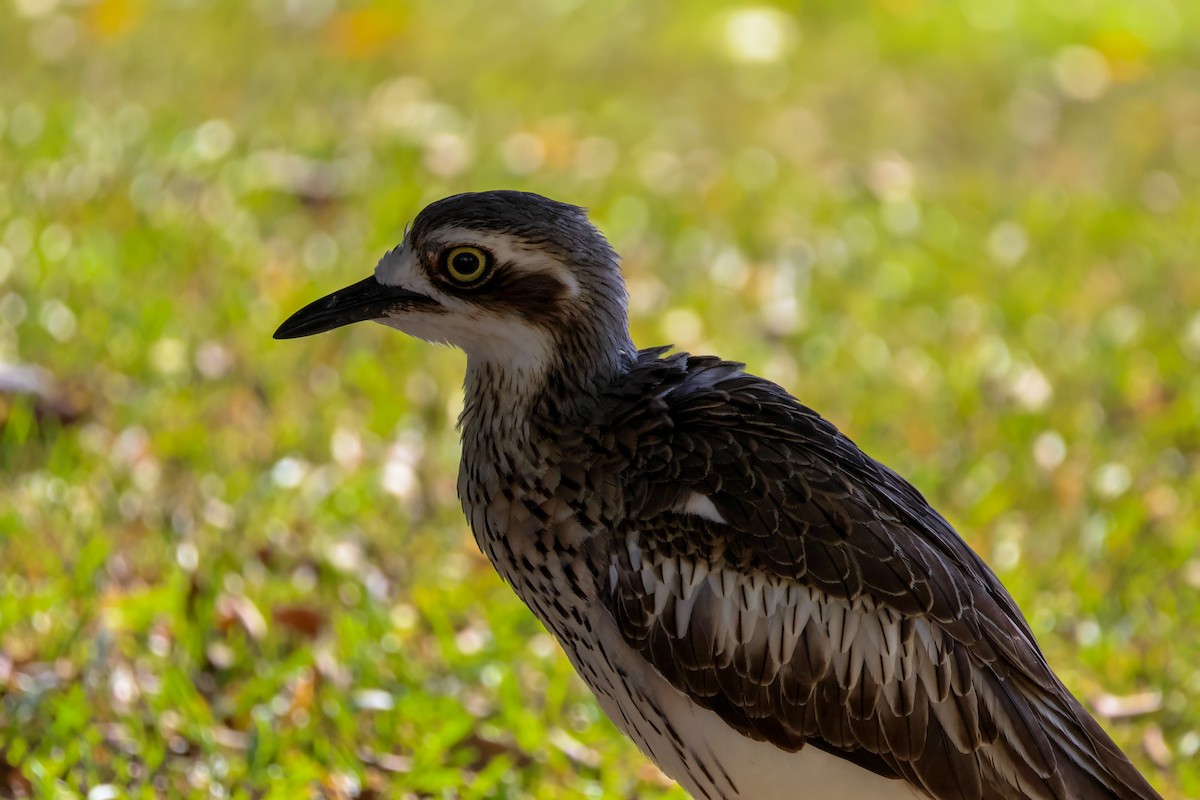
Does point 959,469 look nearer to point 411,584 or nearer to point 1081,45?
point 411,584

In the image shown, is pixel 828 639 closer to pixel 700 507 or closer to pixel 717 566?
pixel 717 566

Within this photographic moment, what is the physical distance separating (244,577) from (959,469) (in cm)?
275

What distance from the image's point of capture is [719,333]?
6.90m

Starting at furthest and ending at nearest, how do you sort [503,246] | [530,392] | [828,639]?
1. [530,392]
2. [503,246]
3. [828,639]

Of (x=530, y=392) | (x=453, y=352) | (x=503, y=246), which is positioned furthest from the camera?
(x=453, y=352)

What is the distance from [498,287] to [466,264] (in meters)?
0.09

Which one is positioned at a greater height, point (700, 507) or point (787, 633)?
point (700, 507)

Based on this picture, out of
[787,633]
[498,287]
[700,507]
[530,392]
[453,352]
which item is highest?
[453,352]

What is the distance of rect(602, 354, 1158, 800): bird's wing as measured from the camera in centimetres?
354

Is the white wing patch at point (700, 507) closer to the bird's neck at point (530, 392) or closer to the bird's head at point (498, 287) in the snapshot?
the bird's neck at point (530, 392)

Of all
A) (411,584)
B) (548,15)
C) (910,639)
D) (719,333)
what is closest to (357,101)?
(548,15)

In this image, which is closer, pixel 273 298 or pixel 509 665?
pixel 509 665

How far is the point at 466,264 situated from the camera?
374cm

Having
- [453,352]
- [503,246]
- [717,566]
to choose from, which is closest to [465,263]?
[503,246]
